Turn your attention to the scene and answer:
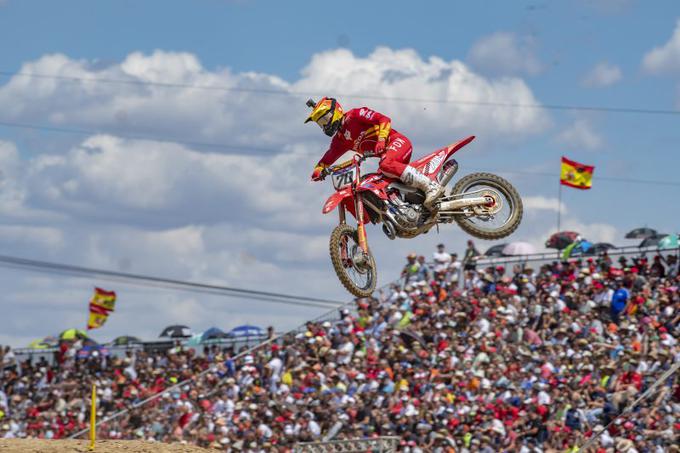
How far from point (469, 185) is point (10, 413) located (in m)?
21.4

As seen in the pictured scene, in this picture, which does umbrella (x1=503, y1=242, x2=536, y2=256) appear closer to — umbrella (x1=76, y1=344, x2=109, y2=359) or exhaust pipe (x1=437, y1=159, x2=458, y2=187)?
umbrella (x1=76, y1=344, x2=109, y2=359)

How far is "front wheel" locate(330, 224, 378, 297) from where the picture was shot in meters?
15.7

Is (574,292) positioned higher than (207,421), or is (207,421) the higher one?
(574,292)

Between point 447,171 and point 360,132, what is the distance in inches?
67.9

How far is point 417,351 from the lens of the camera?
28.8 m

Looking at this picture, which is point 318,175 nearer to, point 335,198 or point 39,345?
point 335,198

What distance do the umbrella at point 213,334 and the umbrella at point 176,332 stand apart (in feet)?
14.5

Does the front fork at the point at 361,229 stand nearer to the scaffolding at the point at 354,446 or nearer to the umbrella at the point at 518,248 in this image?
the scaffolding at the point at 354,446

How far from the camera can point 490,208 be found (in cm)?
1708


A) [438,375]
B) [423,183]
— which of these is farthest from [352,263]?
[438,375]

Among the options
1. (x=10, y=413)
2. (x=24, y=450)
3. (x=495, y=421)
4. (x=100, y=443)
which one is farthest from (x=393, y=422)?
(x=10, y=413)

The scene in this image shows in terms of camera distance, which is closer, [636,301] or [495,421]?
[495,421]

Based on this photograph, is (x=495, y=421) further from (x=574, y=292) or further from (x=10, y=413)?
(x=10, y=413)

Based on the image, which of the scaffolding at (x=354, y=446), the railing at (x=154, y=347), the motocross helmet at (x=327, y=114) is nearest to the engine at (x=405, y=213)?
the motocross helmet at (x=327, y=114)
